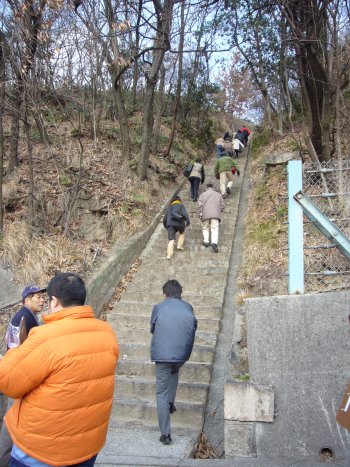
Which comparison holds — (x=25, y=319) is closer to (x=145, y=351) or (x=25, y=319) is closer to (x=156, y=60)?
(x=145, y=351)

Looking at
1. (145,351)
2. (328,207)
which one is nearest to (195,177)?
(145,351)

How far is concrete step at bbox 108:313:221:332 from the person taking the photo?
25.3 ft

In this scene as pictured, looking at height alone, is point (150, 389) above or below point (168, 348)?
below

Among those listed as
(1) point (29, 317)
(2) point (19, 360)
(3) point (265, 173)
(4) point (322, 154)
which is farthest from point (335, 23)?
(2) point (19, 360)

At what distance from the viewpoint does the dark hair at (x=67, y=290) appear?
284 centimetres

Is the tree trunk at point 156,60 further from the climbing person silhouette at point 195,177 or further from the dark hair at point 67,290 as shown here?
the dark hair at point 67,290

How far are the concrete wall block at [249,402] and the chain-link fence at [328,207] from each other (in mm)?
1230

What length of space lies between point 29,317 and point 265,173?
38.0 feet

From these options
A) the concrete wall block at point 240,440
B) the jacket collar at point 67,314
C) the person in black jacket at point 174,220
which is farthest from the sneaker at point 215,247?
the jacket collar at point 67,314

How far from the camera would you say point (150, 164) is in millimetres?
14914

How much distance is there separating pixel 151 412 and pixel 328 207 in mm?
3364

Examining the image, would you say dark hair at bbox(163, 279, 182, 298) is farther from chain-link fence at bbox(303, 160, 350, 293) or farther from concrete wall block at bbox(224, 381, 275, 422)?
chain-link fence at bbox(303, 160, 350, 293)

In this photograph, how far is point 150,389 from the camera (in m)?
6.53

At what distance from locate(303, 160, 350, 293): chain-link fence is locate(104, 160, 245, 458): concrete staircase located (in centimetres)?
221
